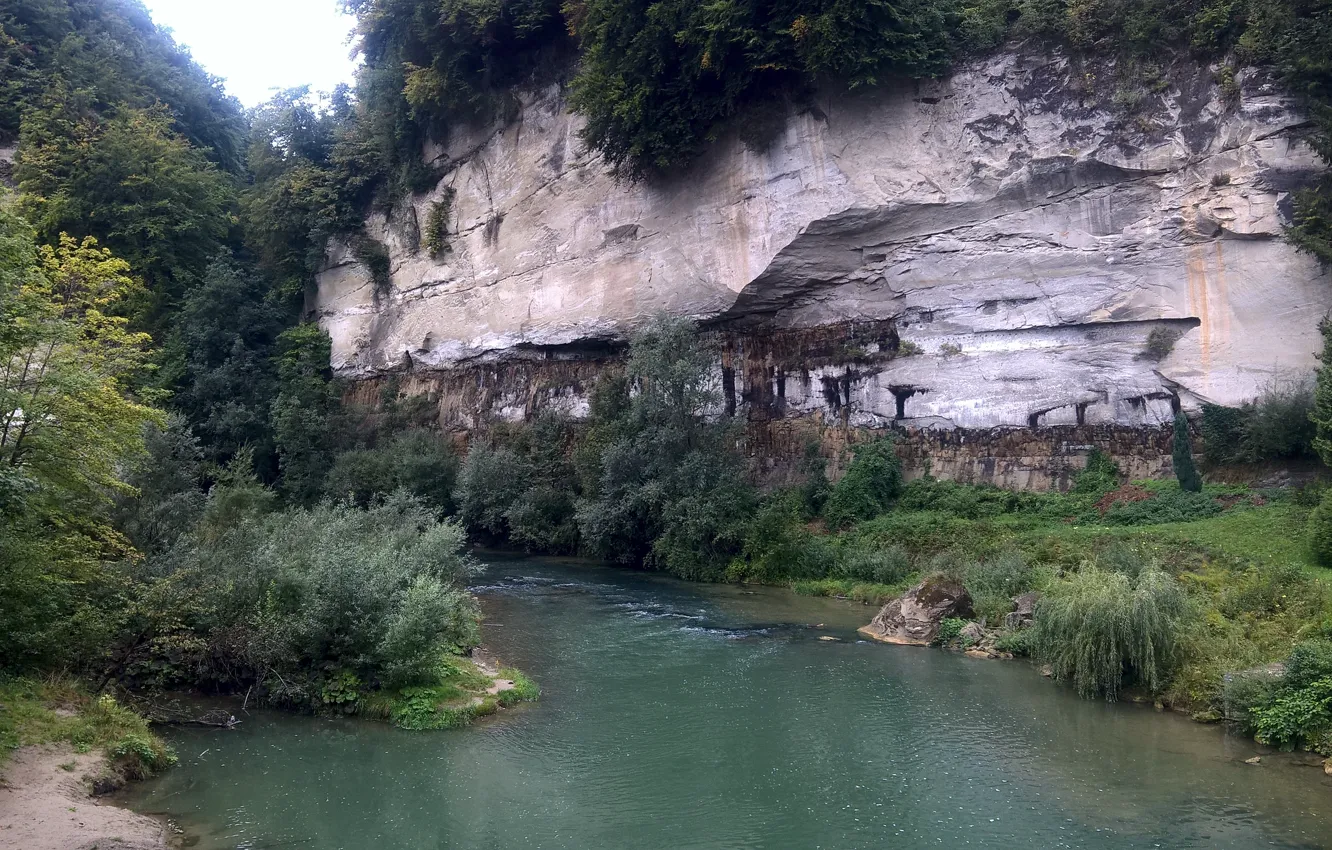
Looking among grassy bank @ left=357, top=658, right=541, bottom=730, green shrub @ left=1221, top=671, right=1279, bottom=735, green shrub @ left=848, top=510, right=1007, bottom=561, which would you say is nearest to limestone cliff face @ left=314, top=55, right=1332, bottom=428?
green shrub @ left=848, top=510, right=1007, bottom=561

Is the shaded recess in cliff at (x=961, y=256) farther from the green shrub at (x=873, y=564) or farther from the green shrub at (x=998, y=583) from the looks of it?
the green shrub at (x=998, y=583)

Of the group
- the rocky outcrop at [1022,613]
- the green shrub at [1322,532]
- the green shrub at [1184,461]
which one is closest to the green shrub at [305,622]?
the rocky outcrop at [1022,613]

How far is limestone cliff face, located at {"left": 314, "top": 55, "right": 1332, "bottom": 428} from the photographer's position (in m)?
20.5

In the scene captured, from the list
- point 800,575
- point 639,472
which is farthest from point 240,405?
point 800,575

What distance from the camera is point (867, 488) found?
78.1ft

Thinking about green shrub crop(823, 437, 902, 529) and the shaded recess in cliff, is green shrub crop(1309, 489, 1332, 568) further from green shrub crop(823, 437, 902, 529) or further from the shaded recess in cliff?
green shrub crop(823, 437, 902, 529)

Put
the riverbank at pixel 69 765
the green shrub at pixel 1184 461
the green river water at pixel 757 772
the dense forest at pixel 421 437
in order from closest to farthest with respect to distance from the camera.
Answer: the riverbank at pixel 69 765
the green river water at pixel 757 772
the dense forest at pixel 421 437
the green shrub at pixel 1184 461

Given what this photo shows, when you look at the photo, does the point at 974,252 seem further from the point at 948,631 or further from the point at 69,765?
the point at 69,765

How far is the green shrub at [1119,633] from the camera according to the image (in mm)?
12812

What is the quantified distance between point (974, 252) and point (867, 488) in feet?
20.4

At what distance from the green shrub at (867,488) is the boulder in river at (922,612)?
21.1 ft

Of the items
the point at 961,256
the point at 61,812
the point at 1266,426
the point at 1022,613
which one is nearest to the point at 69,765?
the point at 61,812

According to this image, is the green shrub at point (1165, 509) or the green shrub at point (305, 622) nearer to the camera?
the green shrub at point (305, 622)

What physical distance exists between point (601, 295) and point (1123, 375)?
15311 millimetres
